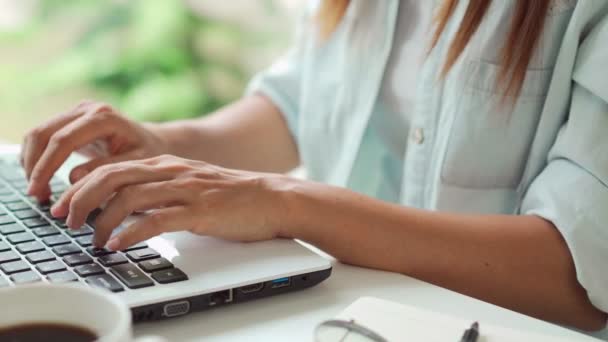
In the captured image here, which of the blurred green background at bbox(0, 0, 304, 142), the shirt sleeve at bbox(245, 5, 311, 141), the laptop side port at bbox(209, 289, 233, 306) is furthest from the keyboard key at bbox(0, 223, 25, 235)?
the blurred green background at bbox(0, 0, 304, 142)

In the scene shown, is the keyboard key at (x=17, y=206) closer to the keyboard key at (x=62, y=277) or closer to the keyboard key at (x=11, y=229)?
the keyboard key at (x=11, y=229)

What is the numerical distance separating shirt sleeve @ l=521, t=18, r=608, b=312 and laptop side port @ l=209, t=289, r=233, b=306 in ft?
1.03

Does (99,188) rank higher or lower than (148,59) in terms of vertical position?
higher

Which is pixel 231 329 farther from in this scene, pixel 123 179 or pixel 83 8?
pixel 83 8

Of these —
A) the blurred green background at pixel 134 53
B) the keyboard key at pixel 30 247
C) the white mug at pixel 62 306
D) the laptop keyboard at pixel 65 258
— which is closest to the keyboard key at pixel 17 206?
the laptop keyboard at pixel 65 258

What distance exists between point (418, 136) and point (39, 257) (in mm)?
468

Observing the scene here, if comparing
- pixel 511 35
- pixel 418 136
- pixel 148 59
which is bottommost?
pixel 148 59

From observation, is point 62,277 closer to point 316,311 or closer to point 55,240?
point 55,240

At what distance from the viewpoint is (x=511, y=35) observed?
789 millimetres

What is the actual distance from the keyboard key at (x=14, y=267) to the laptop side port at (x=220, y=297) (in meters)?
0.14

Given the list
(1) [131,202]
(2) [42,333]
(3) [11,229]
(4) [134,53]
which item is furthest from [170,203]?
(4) [134,53]

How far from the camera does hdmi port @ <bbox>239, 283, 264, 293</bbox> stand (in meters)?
0.58

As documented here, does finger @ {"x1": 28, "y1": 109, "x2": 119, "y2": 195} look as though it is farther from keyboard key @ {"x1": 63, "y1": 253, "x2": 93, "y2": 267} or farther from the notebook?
the notebook

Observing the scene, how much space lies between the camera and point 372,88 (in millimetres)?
986
